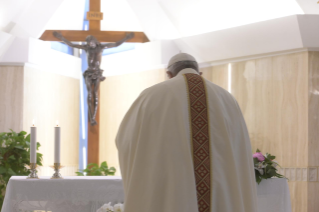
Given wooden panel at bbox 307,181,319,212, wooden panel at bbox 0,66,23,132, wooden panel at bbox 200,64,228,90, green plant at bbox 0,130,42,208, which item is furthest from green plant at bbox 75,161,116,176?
wooden panel at bbox 307,181,319,212

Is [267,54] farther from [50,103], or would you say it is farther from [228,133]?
[228,133]

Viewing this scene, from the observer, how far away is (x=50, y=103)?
711cm

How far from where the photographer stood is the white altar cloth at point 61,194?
3.25 m

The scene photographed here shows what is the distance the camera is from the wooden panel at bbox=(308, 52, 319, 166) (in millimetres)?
5594

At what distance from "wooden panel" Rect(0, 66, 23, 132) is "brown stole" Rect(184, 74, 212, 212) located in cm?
452

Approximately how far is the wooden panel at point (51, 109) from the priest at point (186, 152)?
451cm

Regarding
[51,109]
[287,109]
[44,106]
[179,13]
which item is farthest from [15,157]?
[287,109]

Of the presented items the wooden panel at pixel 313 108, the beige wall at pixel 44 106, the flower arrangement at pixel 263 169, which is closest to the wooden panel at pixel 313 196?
the wooden panel at pixel 313 108

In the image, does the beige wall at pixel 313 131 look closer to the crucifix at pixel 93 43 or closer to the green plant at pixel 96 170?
the crucifix at pixel 93 43

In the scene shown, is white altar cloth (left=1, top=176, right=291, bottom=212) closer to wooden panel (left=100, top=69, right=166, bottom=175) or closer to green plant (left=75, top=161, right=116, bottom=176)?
green plant (left=75, top=161, right=116, bottom=176)

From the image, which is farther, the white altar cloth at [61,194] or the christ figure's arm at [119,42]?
the christ figure's arm at [119,42]

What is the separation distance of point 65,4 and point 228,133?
19.2 feet

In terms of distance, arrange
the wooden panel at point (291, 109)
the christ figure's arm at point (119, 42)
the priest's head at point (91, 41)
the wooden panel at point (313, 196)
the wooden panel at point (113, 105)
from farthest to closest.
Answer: the wooden panel at point (113, 105), the christ figure's arm at point (119, 42), the priest's head at point (91, 41), the wooden panel at point (291, 109), the wooden panel at point (313, 196)

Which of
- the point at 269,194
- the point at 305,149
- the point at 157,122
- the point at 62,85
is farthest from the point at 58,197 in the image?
the point at 62,85
